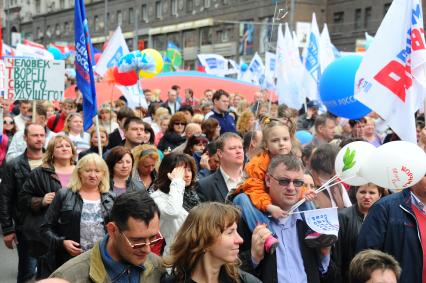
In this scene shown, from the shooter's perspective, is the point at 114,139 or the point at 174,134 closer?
the point at 174,134

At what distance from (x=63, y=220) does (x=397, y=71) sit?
8.62 feet

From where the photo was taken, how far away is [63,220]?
18.3 feet

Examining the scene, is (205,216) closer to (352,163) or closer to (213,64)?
(352,163)

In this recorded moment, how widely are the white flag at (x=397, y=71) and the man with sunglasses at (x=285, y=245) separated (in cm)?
143

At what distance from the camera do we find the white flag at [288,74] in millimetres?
14273

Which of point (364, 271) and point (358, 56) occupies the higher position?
point (358, 56)

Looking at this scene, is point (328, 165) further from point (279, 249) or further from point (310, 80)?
point (310, 80)

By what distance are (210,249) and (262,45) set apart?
47.9 m

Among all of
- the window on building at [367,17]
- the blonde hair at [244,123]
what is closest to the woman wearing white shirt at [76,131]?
the blonde hair at [244,123]

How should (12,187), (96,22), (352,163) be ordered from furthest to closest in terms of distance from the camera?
1. (96,22)
2. (12,187)
3. (352,163)

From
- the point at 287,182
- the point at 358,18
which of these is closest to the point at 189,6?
the point at 358,18

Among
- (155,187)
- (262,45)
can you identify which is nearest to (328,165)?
(155,187)

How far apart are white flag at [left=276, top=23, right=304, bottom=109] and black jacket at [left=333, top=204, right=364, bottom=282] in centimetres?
895

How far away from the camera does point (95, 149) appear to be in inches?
377
